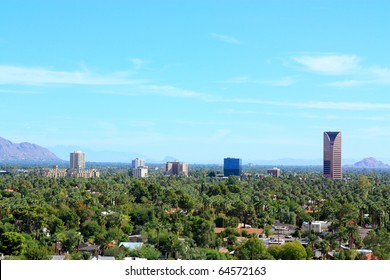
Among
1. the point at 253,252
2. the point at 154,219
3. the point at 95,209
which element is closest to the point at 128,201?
the point at 95,209

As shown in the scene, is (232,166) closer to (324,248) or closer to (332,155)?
(332,155)

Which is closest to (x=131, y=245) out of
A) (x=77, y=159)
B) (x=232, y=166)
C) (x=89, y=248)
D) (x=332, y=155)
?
(x=89, y=248)

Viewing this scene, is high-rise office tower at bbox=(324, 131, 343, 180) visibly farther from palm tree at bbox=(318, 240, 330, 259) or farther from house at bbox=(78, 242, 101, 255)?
house at bbox=(78, 242, 101, 255)

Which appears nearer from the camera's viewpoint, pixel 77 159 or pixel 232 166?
pixel 232 166

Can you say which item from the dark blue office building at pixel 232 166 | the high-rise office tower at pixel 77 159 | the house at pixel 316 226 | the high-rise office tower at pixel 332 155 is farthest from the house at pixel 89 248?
the high-rise office tower at pixel 77 159

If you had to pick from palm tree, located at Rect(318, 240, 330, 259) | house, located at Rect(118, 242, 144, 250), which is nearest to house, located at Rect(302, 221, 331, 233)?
palm tree, located at Rect(318, 240, 330, 259)

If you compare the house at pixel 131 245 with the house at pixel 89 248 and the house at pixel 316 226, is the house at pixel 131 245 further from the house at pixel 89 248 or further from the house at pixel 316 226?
the house at pixel 316 226

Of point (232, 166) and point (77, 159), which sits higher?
point (77, 159)

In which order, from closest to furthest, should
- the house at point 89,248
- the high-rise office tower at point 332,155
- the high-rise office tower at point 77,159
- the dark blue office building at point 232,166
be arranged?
1. the house at point 89,248
2. the high-rise office tower at point 332,155
3. the dark blue office building at point 232,166
4. the high-rise office tower at point 77,159

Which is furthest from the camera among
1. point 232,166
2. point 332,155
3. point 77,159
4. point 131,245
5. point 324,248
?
point 77,159

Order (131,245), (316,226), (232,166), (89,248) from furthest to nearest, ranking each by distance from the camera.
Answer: (232,166)
(316,226)
(89,248)
(131,245)
